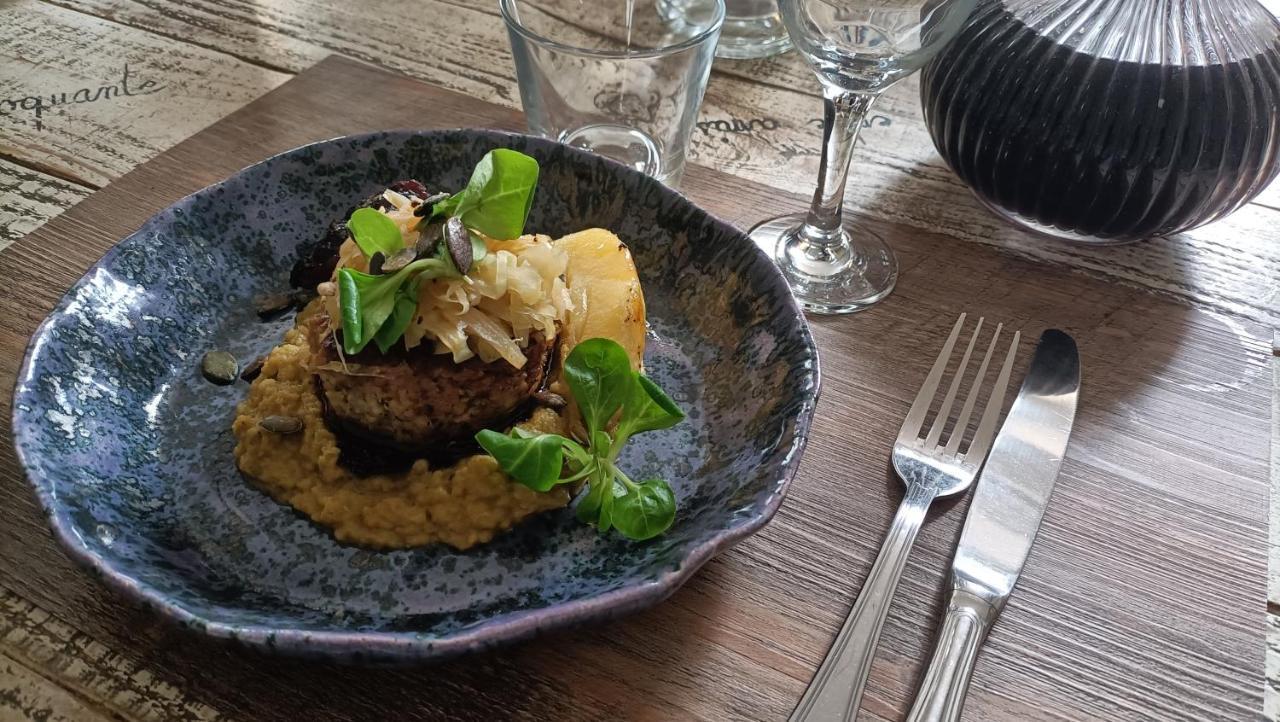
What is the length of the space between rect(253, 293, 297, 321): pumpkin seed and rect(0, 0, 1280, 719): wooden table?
738mm

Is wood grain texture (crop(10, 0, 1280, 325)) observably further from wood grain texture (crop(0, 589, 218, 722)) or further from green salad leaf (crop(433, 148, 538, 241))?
wood grain texture (crop(0, 589, 218, 722))

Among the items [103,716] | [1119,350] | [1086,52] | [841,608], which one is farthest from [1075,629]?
[103,716]

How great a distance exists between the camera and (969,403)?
1.69 metres

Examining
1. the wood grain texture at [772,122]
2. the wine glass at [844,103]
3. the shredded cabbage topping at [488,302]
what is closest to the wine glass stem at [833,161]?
the wine glass at [844,103]

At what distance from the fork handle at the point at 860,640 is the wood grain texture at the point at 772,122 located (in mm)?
944

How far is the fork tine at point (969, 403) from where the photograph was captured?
1626 millimetres

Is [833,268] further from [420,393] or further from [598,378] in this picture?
[420,393]

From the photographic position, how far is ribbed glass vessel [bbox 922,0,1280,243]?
1838mm

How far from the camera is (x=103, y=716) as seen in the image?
1245 mm

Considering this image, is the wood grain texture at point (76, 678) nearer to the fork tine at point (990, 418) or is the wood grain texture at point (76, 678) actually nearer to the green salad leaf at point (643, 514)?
the green salad leaf at point (643, 514)

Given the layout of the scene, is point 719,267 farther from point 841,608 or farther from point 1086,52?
point 1086,52

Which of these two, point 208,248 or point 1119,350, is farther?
point 1119,350

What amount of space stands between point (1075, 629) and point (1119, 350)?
727mm

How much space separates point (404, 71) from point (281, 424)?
1590 mm
